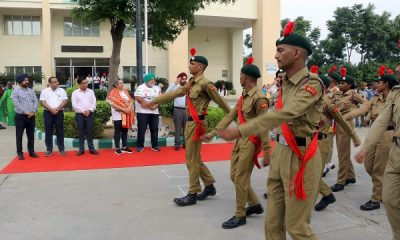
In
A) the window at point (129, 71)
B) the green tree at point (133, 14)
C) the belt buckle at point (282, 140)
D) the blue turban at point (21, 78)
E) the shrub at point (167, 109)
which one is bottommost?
the shrub at point (167, 109)

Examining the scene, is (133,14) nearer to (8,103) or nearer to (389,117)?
(8,103)

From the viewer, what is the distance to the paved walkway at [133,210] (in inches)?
172

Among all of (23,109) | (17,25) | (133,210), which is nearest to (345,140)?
(133,210)

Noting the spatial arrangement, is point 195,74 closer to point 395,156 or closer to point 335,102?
point 335,102

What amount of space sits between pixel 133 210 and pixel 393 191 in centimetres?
308

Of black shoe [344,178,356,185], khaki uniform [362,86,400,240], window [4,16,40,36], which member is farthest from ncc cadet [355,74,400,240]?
window [4,16,40,36]

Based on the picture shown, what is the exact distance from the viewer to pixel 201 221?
4.75m

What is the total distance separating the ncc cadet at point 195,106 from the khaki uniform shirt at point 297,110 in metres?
2.13

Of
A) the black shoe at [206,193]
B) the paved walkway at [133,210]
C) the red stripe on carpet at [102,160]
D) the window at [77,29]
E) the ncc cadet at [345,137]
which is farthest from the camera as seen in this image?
the window at [77,29]

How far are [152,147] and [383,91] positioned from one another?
5754 millimetres

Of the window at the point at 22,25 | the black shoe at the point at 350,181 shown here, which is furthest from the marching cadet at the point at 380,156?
the window at the point at 22,25

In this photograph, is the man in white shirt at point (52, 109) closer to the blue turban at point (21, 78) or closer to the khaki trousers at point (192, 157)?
the blue turban at point (21, 78)

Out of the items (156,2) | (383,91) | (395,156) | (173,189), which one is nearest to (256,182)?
(173,189)

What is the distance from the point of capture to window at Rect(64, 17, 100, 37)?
30.5 meters
